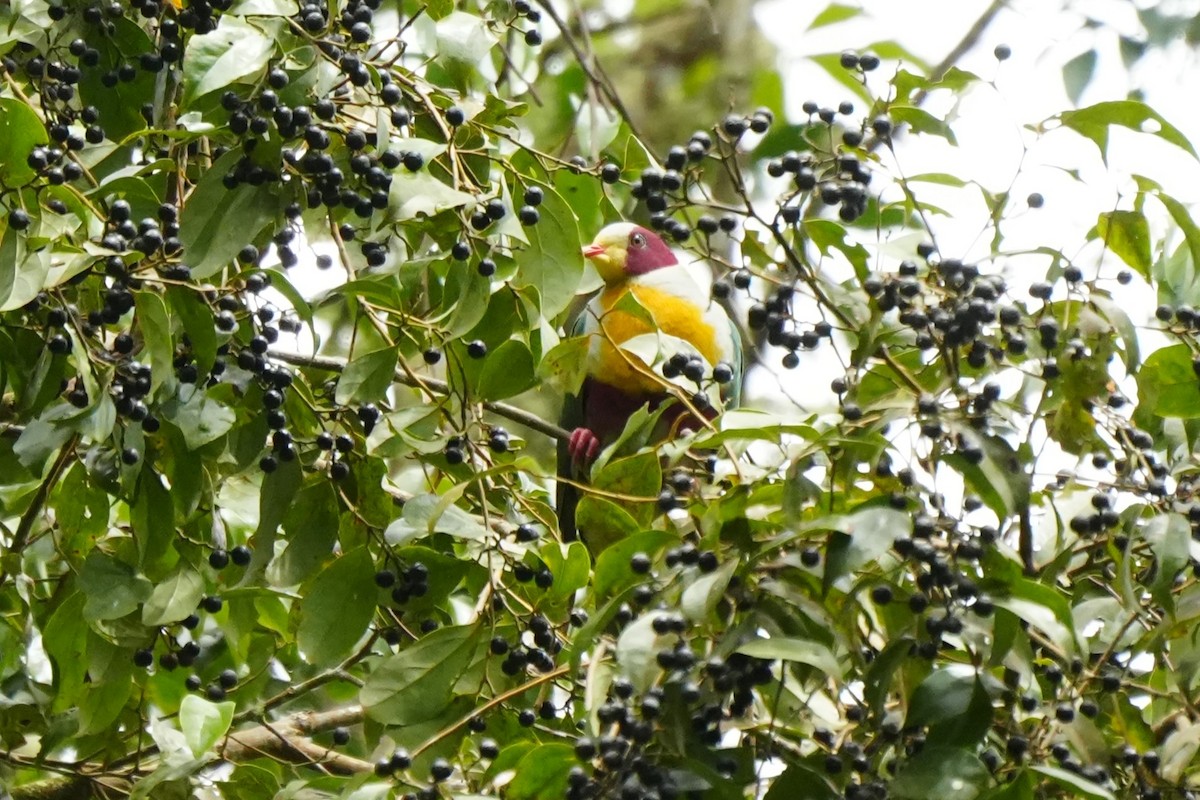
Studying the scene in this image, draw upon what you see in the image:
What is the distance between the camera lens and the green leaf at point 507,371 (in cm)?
176

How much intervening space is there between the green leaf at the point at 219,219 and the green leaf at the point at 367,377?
19 centimetres

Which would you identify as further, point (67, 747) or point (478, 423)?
point (67, 747)

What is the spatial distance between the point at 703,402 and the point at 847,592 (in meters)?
0.33

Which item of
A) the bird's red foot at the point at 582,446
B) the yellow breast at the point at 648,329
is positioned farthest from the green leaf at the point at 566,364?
the yellow breast at the point at 648,329

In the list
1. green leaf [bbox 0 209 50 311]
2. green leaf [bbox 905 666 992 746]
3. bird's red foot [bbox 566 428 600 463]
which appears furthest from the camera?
bird's red foot [bbox 566 428 600 463]

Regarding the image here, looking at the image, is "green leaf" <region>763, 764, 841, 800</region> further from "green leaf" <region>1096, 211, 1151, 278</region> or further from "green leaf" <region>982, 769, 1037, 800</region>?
"green leaf" <region>1096, 211, 1151, 278</region>

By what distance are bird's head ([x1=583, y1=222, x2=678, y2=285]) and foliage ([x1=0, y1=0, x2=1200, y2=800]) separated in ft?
4.00

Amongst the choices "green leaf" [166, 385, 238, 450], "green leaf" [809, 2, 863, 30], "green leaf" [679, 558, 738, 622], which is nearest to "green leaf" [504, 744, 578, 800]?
"green leaf" [679, 558, 738, 622]

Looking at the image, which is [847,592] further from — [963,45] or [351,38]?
[963,45]

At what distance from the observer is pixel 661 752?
1.37m

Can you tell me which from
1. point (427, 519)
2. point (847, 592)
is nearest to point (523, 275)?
point (427, 519)

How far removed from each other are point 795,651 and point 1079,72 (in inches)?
34.1

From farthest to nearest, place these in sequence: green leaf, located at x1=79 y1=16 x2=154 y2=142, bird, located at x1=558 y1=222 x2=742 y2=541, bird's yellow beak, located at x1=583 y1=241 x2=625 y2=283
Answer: bird's yellow beak, located at x1=583 y1=241 x2=625 y2=283
bird, located at x1=558 y1=222 x2=742 y2=541
green leaf, located at x1=79 y1=16 x2=154 y2=142

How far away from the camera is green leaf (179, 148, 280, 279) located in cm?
166
